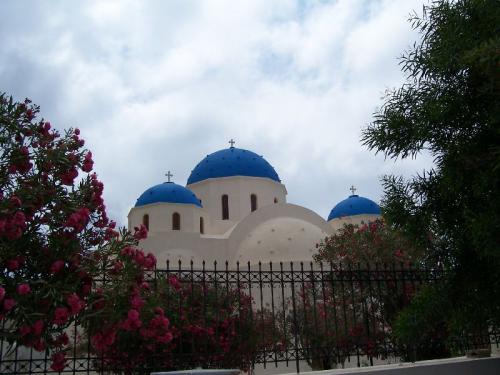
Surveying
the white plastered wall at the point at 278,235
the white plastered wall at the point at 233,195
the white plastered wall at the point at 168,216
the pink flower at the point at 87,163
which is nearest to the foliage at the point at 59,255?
the pink flower at the point at 87,163

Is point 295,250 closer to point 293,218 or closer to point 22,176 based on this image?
point 293,218

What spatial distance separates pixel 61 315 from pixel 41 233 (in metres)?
0.97

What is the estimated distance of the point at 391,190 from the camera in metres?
5.98

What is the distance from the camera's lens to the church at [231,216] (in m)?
21.9

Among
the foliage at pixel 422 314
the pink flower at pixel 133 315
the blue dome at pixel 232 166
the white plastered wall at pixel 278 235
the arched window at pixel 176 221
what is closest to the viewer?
the pink flower at pixel 133 315

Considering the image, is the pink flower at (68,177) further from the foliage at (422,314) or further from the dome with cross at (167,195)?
the dome with cross at (167,195)

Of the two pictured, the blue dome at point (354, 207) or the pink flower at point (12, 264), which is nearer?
the pink flower at point (12, 264)

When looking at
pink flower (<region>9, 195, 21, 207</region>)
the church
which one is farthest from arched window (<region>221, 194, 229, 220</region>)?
pink flower (<region>9, 195, 21, 207</region>)

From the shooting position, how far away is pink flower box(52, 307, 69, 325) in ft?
14.4

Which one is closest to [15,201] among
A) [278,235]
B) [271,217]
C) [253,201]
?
[278,235]

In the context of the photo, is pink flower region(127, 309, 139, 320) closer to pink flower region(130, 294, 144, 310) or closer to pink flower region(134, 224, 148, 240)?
pink flower region(130, 294, 144, 310)

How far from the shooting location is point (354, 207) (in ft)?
95.9

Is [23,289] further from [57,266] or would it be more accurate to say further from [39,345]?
[39,345]

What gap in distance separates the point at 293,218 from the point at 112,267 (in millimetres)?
18814
